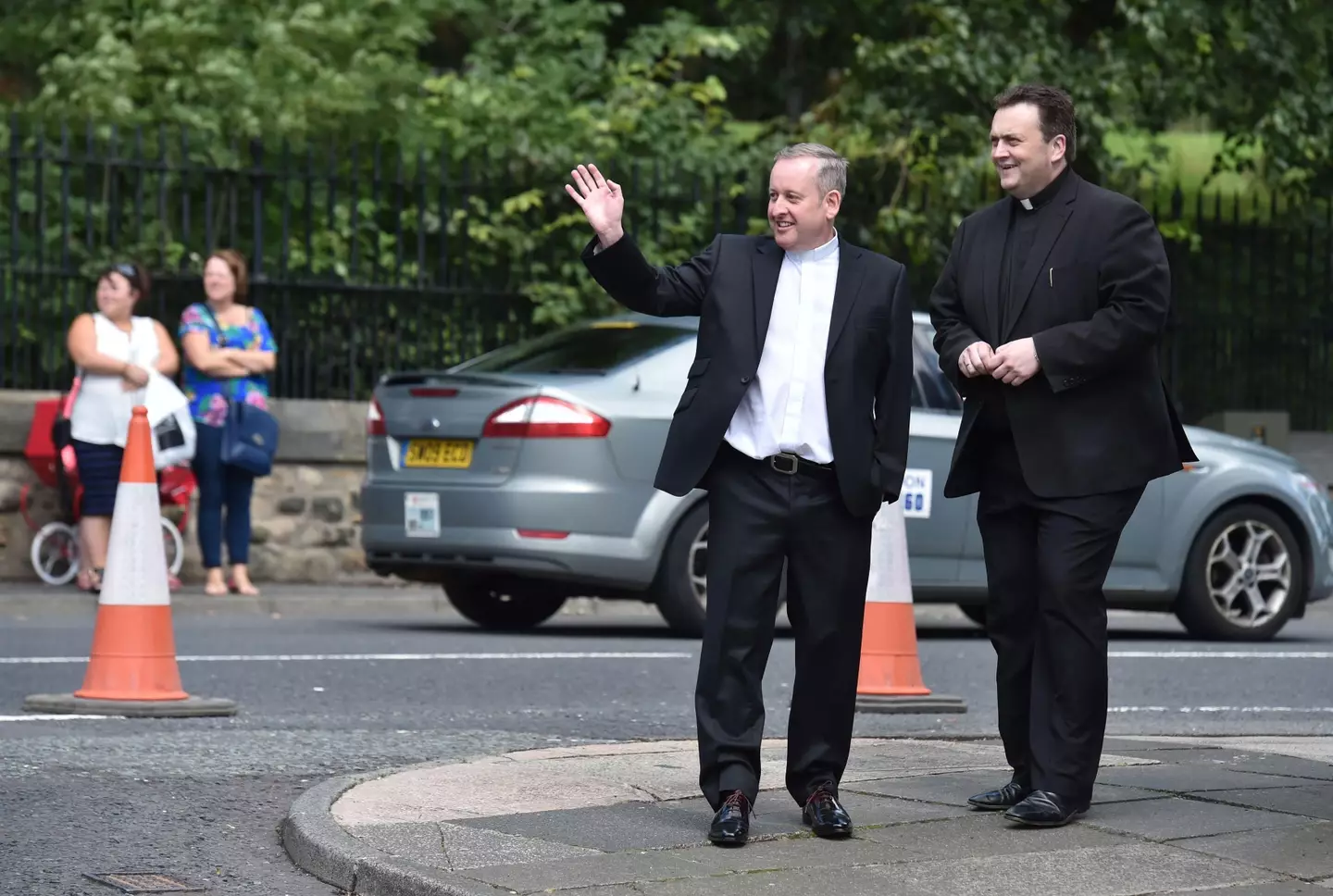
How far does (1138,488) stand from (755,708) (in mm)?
1098

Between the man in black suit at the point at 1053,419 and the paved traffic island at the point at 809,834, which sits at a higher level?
the man in black suit at the point at 1053,419

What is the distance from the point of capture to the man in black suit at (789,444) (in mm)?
5488

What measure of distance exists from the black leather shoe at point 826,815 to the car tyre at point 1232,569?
6.88m

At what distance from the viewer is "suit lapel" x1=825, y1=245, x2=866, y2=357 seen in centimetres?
554

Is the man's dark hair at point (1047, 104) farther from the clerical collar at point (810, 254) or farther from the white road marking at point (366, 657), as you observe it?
the white road marking at point (366, 657)

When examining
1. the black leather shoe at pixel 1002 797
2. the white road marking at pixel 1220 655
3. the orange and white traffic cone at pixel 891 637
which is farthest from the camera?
the white road marking at pixel 1220 655

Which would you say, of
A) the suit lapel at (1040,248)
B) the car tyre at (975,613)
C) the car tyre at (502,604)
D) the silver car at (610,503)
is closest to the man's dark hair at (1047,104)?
the suit lapel at (1040,248)

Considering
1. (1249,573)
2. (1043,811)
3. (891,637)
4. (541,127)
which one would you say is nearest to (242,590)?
(1249,573)

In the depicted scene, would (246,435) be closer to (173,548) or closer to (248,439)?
(248,439)

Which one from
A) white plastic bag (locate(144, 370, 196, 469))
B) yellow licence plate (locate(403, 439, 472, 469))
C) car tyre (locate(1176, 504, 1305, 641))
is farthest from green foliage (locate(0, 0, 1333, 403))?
car tyre (locate(1176, 504, 1305, 641))

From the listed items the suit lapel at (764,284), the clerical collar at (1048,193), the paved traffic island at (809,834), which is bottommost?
the paved traffic island at (809,834)

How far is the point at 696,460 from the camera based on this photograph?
215 inches

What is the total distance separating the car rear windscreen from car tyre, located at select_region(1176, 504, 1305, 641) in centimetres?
298

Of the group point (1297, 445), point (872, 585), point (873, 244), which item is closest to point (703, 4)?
point (873, 244)
